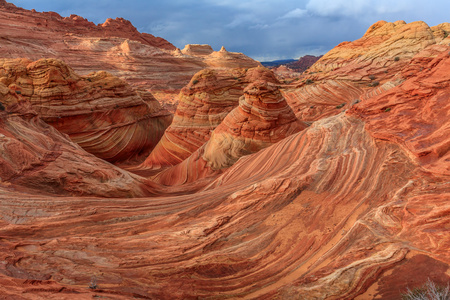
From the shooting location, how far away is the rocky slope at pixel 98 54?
48438mm

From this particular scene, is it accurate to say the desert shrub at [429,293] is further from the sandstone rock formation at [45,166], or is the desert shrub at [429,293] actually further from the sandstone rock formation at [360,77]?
the sandstone rock formation at [360,77]

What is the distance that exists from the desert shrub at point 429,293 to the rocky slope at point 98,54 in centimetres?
4119

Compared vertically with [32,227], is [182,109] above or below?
above

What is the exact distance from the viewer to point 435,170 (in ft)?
20.5

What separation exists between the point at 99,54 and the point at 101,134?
37658 millimetres

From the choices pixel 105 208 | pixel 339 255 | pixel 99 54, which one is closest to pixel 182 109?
pixel 105 208

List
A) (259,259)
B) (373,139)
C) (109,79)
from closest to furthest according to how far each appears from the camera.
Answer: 1. (259,259)
2. (373,139)
3. (109,79)

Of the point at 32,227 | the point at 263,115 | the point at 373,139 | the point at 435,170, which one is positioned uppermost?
the point at 263,115

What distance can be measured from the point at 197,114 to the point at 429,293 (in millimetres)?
16223

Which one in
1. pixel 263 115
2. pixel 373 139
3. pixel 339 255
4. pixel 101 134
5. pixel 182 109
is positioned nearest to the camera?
pixel 339 255

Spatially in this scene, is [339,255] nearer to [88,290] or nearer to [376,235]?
[376,235]

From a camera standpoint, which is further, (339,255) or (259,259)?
(259,259)

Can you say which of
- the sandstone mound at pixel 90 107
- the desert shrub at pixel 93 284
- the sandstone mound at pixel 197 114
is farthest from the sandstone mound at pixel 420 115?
the sandstone mound at pixel 90 107

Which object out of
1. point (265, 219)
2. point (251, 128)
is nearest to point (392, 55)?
point (251, 128)
